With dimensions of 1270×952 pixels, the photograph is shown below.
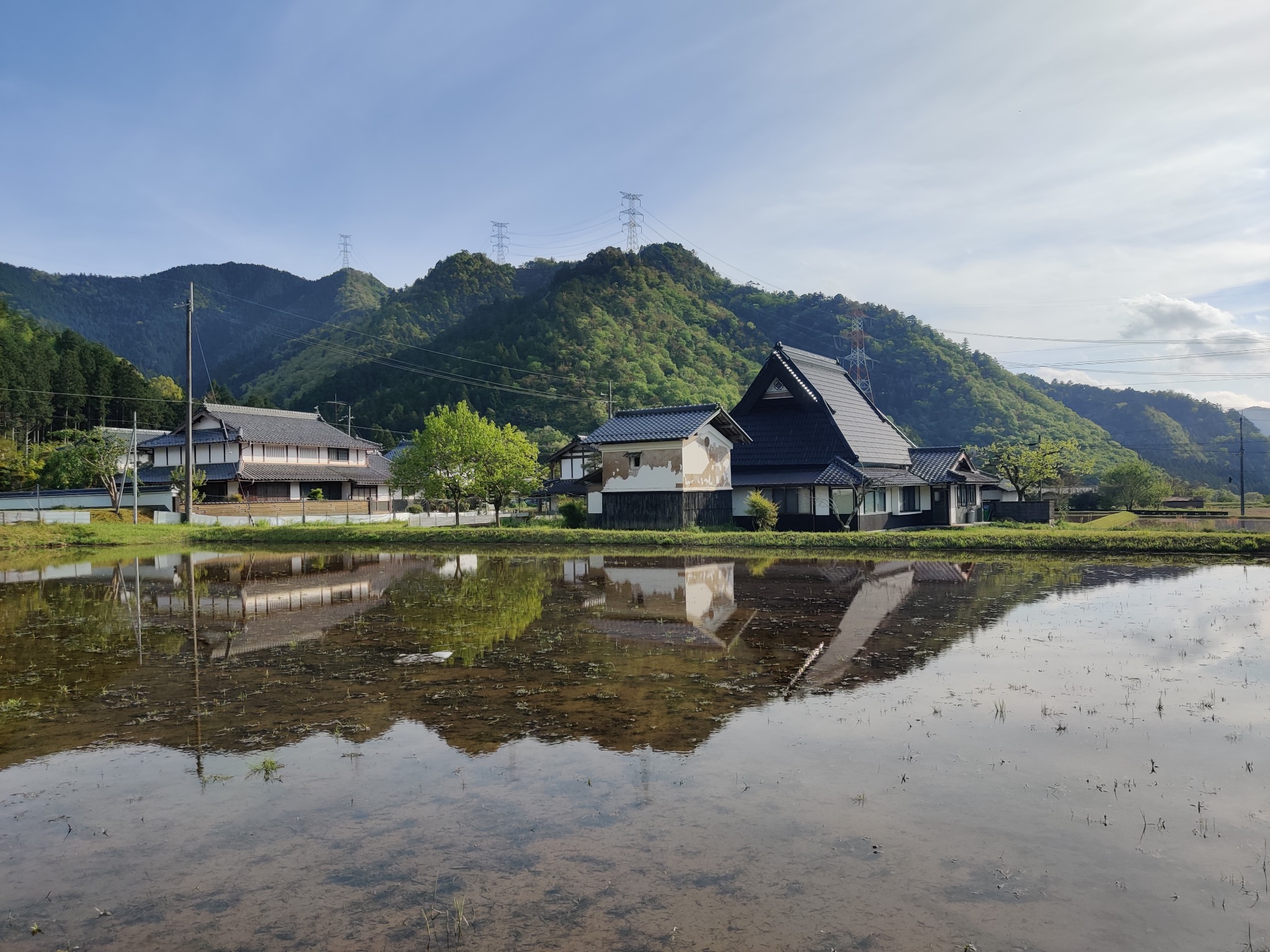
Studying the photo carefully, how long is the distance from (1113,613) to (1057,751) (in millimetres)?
8134

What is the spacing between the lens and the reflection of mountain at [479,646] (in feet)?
26.2

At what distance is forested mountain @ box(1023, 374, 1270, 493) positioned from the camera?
3484 inches

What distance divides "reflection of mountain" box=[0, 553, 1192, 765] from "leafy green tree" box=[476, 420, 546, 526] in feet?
49.4

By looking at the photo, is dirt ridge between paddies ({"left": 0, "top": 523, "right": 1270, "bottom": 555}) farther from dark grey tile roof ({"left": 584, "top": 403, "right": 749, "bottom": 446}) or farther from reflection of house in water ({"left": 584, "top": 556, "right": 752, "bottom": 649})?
reflection of house in water ({"left": 584, "top": 556, "right": 752, "bottom": 649})

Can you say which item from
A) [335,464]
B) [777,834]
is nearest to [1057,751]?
[777,834]

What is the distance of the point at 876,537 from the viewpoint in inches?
1063

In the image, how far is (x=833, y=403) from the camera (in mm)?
38375

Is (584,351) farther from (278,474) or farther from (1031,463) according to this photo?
(1031,463)

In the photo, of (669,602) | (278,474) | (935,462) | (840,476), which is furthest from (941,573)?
(278,474)

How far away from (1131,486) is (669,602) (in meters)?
45.1

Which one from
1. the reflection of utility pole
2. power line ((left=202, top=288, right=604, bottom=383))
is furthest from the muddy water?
power line ((left=202, top=288, right=604, bottom=383))

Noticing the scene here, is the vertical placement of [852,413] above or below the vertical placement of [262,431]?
below

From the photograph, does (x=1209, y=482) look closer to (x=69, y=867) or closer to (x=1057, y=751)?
(x=1057, y=751)

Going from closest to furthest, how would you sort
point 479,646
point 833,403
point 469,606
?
point 479,646
point 469,606
point 833,403
